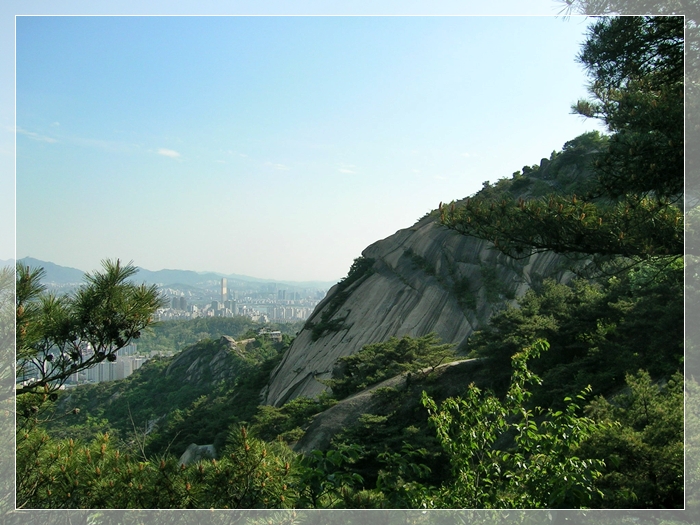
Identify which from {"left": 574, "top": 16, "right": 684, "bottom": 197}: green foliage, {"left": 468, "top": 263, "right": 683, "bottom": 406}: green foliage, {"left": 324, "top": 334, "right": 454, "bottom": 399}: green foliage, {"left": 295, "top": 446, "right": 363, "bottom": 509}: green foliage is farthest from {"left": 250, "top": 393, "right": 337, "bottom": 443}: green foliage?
{"left": 574, "top": 16, "right": 684, "bottom": 197}: green foliage

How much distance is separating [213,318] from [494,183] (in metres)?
24.5

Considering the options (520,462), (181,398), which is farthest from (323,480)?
(181,398)

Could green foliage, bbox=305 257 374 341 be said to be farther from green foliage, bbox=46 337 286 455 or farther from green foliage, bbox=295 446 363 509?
green foliage, bbox=295 446 363 509

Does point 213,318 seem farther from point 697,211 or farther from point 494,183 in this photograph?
point 697,211

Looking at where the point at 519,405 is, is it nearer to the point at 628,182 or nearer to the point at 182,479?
the point at 182,479

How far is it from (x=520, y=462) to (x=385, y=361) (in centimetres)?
596

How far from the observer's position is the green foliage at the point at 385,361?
24.0ft

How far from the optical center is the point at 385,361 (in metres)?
8.09

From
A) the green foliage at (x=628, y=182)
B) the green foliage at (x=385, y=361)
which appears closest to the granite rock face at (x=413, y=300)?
the green foliage at (x=385, y=361)

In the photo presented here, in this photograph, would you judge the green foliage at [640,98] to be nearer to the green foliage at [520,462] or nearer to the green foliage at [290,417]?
the green foliage at [520,462]

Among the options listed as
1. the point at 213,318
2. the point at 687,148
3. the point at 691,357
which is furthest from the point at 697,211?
the point at 213,318

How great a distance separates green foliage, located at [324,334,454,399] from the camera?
732cm

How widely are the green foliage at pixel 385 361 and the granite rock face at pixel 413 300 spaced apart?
117 inches

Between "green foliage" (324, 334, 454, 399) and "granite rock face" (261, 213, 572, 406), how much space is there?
2963 mm
